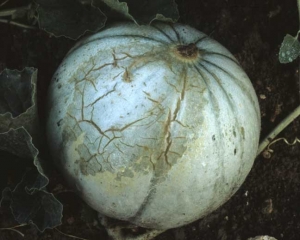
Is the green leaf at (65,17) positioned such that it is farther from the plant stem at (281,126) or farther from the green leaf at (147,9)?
the plant stem at (281,126)

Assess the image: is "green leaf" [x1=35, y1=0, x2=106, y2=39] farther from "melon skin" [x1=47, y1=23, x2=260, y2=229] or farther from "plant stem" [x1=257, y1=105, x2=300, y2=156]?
"plant stem" [x1=257, y1=105, x2=300, y2=156]

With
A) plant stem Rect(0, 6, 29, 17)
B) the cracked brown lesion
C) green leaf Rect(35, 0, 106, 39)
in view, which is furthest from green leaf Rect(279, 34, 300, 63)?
plant stem Rect(0, 6, 29, 17)

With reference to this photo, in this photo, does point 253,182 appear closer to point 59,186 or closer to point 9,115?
point 59,186

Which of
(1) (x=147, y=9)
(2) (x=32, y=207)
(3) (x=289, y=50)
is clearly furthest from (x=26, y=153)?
(3) (x=289, y=50)

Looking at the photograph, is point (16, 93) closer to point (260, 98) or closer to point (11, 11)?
point (11, 11)

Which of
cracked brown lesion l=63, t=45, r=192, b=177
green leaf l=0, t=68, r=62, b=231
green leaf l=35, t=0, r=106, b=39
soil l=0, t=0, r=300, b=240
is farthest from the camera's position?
soil l=0, t=0, r=300, b=240

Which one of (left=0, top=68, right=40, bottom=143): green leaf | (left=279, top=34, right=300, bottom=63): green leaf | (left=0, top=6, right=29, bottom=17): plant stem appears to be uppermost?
(left=279, top=34, right=300, bottom=63): green leaf
